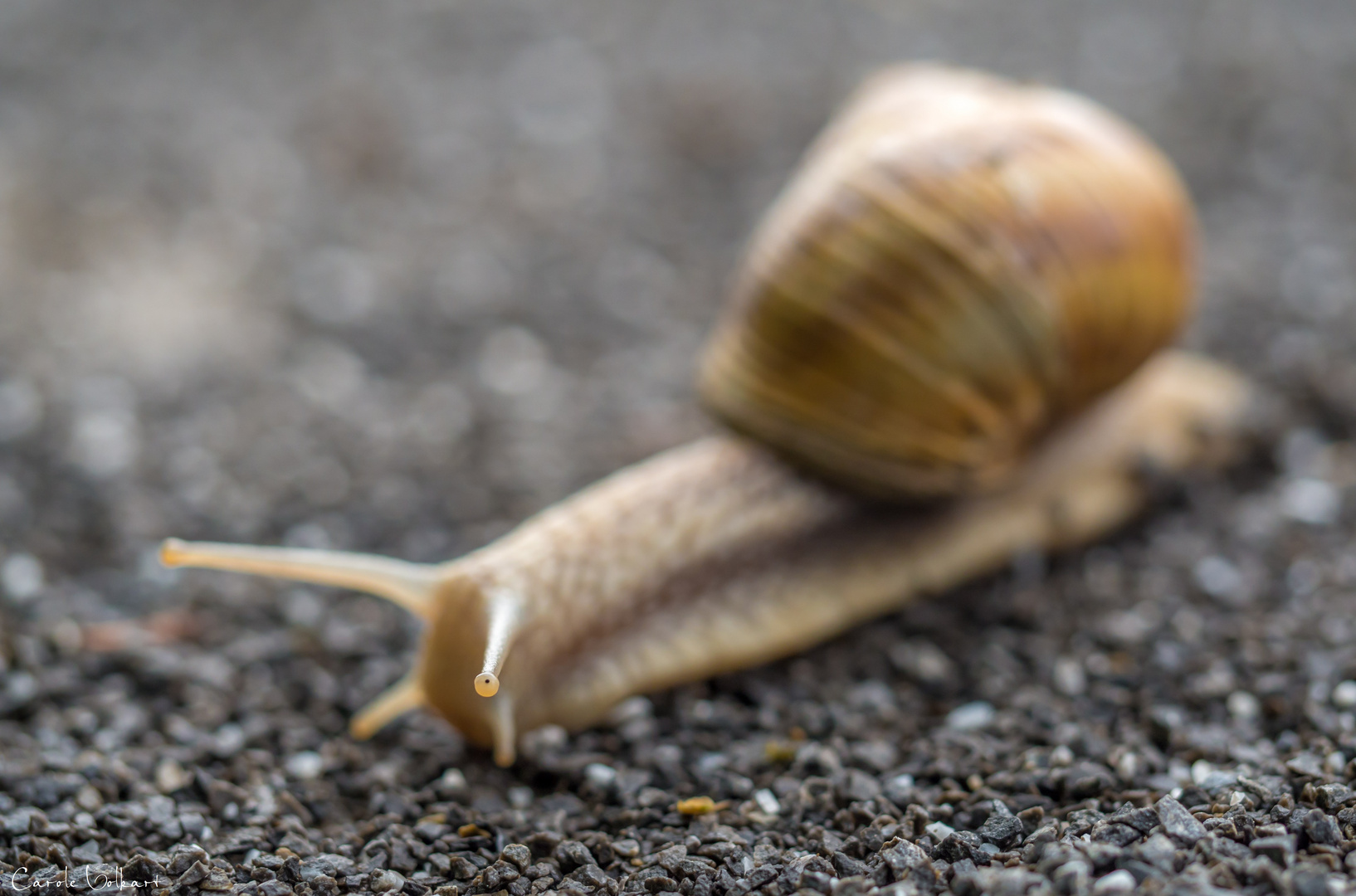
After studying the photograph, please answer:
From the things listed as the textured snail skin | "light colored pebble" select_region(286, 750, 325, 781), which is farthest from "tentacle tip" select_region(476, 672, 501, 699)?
Result: "light colored pebble" select_region(286, 750, 325, 781)

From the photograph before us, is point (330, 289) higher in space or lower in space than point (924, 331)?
lower

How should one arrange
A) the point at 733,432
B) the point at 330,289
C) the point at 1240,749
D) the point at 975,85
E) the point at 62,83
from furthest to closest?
the point at 62,83
the point at 330,289
the point at 975,85
the point at 733,432
the point at 1240,749

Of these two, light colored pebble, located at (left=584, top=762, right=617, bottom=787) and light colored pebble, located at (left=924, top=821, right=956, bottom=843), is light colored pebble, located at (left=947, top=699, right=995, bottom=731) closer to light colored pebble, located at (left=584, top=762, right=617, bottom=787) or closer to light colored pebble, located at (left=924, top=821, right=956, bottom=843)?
light colored pebble, located at (left=924, top=821, right=956, bottom=843)

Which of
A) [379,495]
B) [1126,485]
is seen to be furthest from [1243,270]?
[379,495]

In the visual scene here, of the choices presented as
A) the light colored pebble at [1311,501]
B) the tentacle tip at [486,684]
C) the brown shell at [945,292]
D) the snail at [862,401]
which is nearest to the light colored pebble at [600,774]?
the snail at [862,401]

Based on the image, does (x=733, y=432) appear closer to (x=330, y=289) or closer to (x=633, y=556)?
(x=633, y=556)

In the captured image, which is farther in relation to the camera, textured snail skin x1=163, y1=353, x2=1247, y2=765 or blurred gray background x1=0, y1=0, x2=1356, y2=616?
blurred gray background x1=0, y1=0, x2=1356, y2=616

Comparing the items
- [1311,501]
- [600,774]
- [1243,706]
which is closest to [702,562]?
[600,774]
